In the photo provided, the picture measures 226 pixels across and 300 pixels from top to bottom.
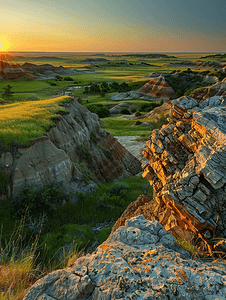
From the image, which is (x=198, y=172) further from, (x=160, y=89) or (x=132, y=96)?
(x=132, y=96)

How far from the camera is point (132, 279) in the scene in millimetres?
3309

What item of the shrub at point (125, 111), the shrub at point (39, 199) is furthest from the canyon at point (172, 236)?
the shrub at point (125, 111)

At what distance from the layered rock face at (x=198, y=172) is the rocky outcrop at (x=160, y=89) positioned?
255ft

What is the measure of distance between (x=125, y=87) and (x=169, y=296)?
108978 mm

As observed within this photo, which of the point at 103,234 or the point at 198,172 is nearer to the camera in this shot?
the point at 198,172

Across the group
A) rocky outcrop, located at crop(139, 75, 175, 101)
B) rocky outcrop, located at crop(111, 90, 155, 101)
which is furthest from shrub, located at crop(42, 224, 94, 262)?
rocky outcrop, located at crop(111, 90, 155, 101)

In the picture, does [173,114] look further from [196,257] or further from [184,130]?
[196,257]

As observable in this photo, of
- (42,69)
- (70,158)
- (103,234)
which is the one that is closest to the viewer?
(103,234)

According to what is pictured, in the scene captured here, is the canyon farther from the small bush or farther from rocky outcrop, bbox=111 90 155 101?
rocky outcrop, bbox=111 90 155 101

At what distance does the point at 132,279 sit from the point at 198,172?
3.82 m

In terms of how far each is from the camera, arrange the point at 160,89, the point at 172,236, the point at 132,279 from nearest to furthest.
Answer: the point at 132,279 → the point at 172,236 → the point at 160,89

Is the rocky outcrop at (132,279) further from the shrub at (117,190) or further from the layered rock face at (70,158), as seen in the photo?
the shrub at (117,190)

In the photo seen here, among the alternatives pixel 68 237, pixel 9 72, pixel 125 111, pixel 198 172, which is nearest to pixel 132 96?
pixel 125 111

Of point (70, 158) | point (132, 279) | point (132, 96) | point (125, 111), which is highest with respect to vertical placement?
point (132, 279)
